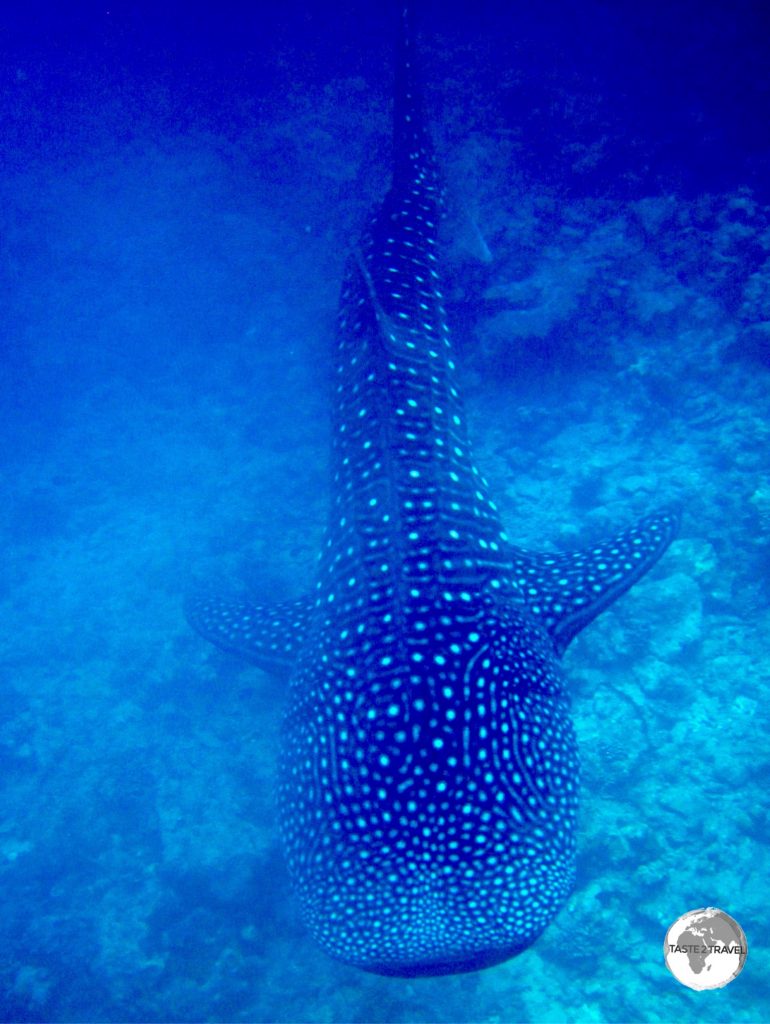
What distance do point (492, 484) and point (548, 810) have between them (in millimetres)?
5152

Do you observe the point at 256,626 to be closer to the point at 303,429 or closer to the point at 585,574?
the point at 585,574

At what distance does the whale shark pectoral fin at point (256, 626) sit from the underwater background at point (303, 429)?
113cm

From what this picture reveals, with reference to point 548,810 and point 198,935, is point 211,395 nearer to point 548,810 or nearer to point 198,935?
point 198,935

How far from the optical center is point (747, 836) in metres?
5.26

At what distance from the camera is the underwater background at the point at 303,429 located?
5543 mm

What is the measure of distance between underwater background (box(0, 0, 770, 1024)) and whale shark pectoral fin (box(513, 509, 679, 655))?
1.05 metres

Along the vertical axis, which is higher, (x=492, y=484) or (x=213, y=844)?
(x=492, y=484)

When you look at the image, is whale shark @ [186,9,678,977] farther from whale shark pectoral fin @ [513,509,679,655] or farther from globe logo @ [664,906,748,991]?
globe logo @ [664,906,748,991]

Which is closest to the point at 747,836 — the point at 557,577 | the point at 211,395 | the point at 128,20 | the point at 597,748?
the point at 597,748

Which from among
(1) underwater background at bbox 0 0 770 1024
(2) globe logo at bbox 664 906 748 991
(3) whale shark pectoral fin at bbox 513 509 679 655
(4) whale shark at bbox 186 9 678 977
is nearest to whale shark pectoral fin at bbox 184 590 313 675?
(4) whale shark at bbox 186 9 678 977

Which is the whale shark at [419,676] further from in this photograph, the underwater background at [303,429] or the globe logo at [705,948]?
the globe logo at [705,948]

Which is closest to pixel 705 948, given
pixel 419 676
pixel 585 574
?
pixel 585 574

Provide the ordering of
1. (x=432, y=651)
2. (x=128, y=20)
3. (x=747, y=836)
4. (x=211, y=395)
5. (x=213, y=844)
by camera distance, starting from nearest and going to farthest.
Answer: (x=432, y=651), (x=747, y=836), (x=213, y=844), (x=128, y=20), (x=211, y=395)

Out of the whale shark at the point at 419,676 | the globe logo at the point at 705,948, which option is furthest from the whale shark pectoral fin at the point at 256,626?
the globe logo at the point at 705,948
